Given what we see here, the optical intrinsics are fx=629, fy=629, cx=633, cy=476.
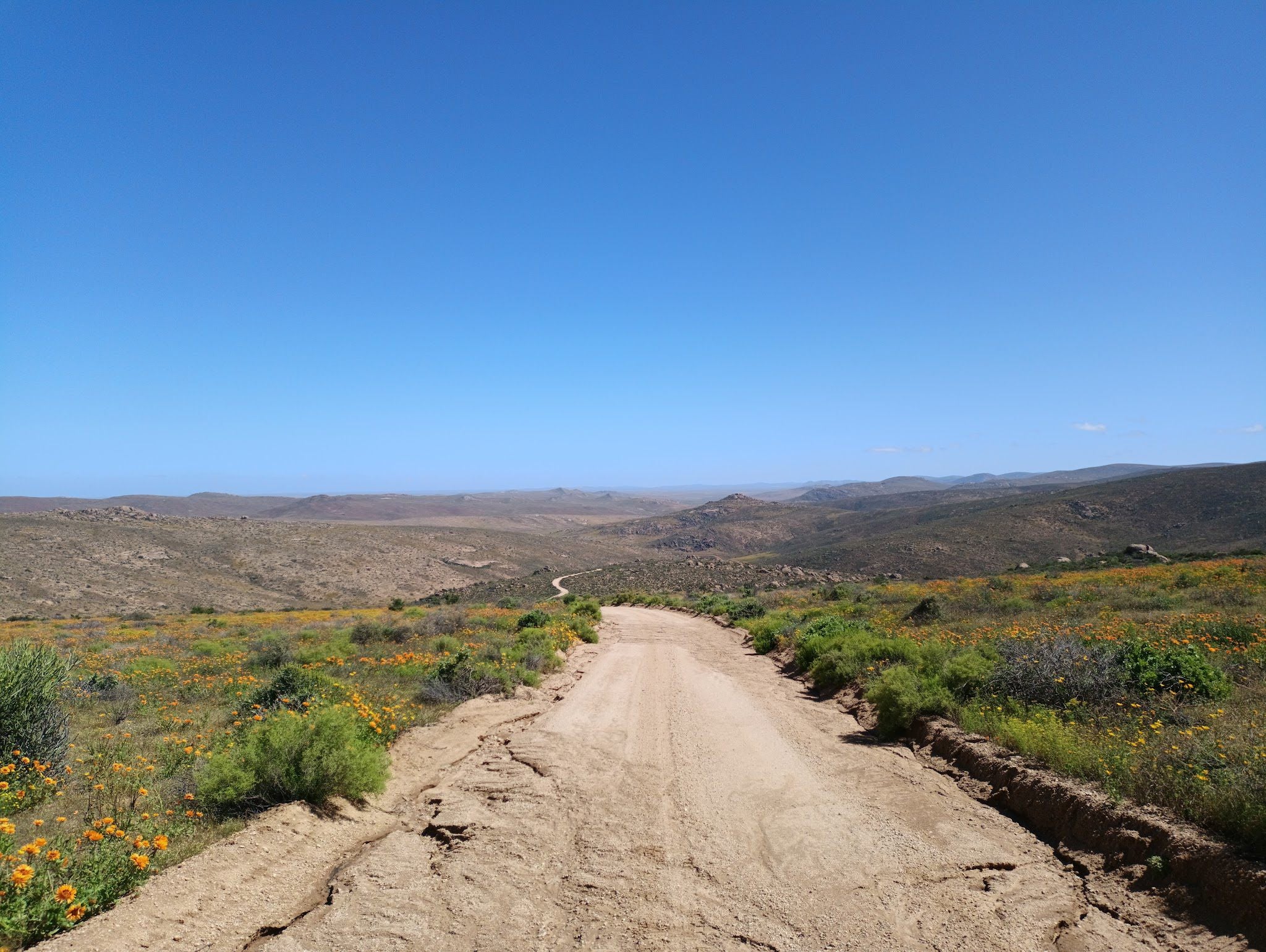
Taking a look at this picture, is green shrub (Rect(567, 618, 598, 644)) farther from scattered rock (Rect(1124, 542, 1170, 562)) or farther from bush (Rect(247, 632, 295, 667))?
scattered rock (Rect(1124, 542, 1170, 562))

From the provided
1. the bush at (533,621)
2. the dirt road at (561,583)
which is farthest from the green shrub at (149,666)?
the dirt road at (561,583)

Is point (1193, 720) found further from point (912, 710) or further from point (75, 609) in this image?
point (75, 609)

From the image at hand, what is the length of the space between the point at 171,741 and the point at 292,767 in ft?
9.45

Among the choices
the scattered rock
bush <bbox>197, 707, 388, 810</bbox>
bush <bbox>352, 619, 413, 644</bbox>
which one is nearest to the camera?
bush <bbox>197, 707, 388, 810</bbox>

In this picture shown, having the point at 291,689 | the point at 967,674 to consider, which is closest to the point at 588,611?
the point at 291,689

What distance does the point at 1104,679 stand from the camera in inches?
327

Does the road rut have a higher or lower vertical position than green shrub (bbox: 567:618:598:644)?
higher

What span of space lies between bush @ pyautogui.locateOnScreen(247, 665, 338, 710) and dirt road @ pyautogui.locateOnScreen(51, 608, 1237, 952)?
8.19 ft

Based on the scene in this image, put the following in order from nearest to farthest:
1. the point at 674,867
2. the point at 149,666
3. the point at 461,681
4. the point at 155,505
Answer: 1. the point at 674,867
2. the point at 461,681
3. the point at 149,666
4. the point at 155,505

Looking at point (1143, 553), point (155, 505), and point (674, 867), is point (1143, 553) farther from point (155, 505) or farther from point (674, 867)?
point (155, 505)

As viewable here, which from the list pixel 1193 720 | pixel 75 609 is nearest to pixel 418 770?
pixel 1193 720

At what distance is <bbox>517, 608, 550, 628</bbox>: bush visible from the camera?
66.2 ft

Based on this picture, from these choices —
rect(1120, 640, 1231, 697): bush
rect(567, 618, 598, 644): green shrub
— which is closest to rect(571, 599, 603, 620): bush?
rect(567, 618, 598, 644): green shrub

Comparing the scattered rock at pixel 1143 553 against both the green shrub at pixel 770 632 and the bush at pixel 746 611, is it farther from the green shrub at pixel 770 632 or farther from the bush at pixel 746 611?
the green shrub at pixel 770 632
